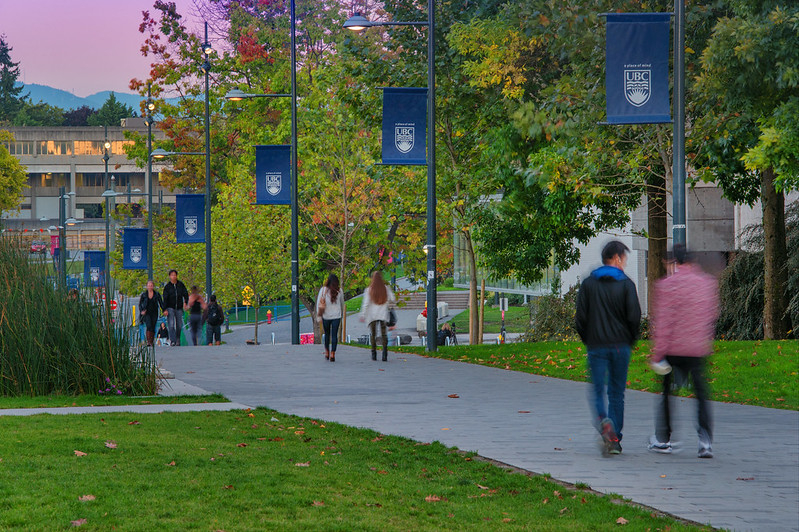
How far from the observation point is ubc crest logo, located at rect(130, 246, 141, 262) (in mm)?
37875

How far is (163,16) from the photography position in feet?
160

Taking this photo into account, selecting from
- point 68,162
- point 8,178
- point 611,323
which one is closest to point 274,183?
point 611,323

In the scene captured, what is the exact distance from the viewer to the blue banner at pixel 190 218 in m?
34.6

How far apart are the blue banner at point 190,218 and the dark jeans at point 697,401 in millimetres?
26320

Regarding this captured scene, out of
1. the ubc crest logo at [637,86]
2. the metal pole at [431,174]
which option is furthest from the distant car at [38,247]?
the ubc crest logo at [637,86]

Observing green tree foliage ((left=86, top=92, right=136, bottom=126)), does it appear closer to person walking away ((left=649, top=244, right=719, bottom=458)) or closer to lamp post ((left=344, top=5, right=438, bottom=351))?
lamp post ((left=344, top=5, right=438, bottom=351))

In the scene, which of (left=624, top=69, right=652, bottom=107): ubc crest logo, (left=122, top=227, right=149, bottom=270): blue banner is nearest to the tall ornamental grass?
(left=624, top=69, right=652, bottom=107): ubc crest logo

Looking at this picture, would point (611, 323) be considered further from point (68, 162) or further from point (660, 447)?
point (68, 162)

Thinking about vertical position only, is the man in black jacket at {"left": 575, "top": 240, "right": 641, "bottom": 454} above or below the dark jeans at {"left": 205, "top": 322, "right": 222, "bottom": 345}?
above

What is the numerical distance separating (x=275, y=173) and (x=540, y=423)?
700 inches

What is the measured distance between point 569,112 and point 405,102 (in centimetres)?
335

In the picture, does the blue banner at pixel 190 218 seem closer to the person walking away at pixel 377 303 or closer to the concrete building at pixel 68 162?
the person walking away at pixel 377 303

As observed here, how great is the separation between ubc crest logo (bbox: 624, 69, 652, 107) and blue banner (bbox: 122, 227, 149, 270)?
83.6 feet

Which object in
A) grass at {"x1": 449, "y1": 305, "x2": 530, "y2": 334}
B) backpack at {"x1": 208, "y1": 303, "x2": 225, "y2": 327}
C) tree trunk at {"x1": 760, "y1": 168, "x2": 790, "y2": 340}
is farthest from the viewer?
grass at {"x1": 449, "y1": 305, "x2": 530, "y2": 334}
